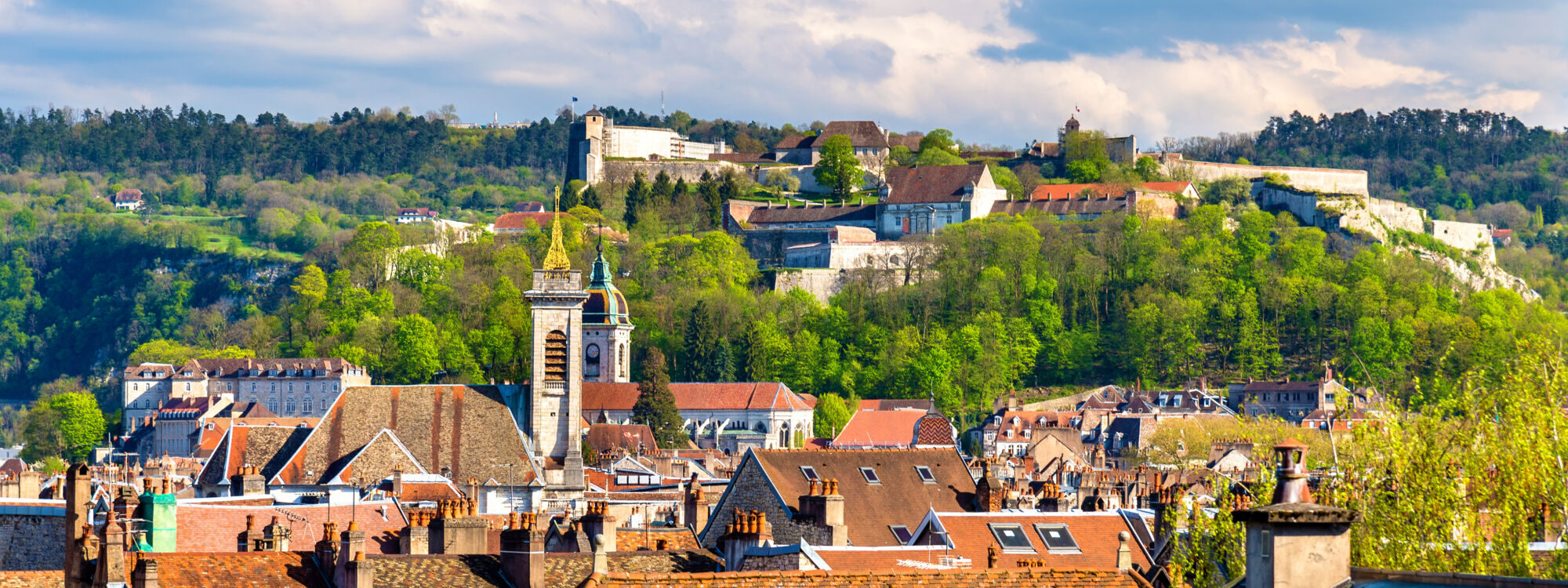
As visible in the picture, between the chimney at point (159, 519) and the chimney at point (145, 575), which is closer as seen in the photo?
the chimney at point (145, 575)

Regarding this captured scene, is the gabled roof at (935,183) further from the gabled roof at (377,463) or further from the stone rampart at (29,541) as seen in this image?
the stone rampart at (29,541)

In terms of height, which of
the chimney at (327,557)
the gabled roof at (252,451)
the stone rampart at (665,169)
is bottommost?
the gabled roof at (252,451)

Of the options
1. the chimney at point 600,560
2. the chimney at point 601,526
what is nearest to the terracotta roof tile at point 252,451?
the chimney at point 601,526

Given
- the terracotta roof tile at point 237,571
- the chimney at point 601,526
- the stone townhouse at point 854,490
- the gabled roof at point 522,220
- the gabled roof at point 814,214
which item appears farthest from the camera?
the gabled roof at point 522,220

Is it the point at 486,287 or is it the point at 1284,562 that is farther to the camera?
the point at 486,287

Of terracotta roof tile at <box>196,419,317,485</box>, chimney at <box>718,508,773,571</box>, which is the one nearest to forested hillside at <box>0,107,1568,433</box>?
terracotta roof tile at <box>196,419,317,485</box>

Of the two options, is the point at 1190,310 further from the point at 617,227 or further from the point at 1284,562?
the point at 1284,562

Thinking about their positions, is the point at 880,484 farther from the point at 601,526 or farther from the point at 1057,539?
the point at 601,526

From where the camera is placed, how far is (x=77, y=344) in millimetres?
193500

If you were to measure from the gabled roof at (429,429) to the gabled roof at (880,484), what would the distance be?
70.6 feet

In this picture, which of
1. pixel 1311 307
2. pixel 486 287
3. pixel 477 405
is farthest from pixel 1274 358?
pixel 477 405

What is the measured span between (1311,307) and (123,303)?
337ft

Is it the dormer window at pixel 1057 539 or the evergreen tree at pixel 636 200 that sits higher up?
the evergreen tree at pixel 636 200

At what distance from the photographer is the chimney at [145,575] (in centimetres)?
1953
